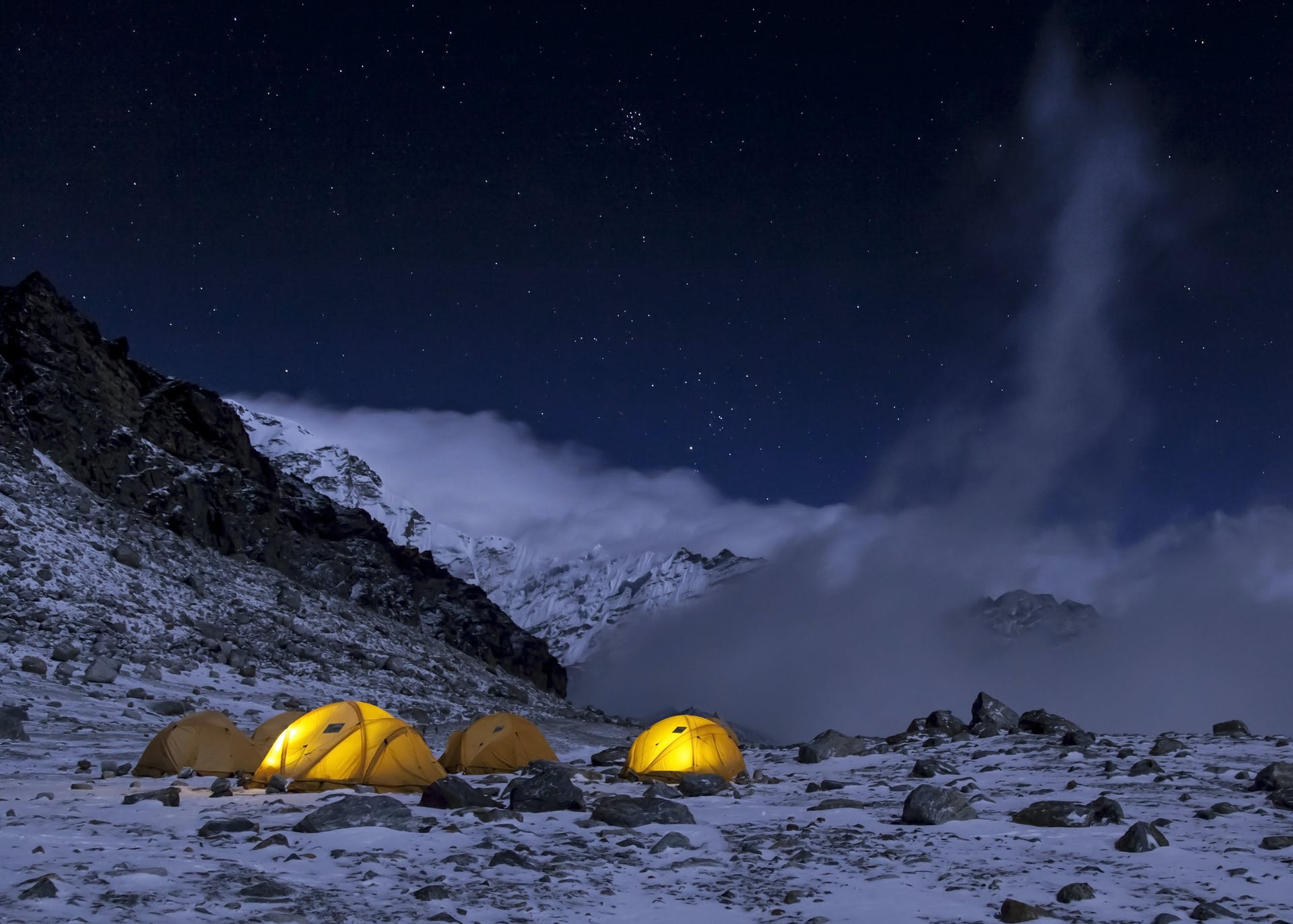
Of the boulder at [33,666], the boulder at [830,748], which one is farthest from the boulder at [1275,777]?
the boulder at [33,666]

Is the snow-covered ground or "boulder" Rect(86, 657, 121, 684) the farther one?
"boulder" Rect(86, 657, 121, 684)

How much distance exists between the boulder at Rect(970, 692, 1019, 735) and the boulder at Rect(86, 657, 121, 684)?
90.7ft

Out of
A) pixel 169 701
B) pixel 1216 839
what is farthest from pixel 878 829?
pixel 169 701

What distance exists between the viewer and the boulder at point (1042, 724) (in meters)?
26.2

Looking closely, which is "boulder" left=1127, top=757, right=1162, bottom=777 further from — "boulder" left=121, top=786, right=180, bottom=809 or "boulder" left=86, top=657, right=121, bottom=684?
"boulder" left=86, top=657, right=121, bottom=684

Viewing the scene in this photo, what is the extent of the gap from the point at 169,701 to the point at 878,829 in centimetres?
2289

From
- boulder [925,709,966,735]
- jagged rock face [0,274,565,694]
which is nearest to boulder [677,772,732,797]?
boulder [925,709,966,735]

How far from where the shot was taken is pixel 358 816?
1207 cm

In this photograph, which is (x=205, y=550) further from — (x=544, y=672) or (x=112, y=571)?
(x=544, y=672)

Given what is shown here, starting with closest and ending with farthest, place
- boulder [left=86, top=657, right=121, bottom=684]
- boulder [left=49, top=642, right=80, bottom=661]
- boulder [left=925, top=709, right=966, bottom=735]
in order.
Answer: boulder [left=86, top=657, right=121, bottom=684]
boulder [left=49, top=642, right=80, bottom=661]
boulder [left=925, top=709, right=966, bottom=735]

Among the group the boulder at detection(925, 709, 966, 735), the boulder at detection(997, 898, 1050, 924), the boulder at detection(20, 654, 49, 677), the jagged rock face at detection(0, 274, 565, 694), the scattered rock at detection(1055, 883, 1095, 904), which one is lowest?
the boulder at detection(997, 898, 1050, 924)

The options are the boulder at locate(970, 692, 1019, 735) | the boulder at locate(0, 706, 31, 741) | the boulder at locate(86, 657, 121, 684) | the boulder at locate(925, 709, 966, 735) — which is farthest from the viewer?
the boulder at locate(925, 709, 966, 735)

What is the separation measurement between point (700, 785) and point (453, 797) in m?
5.68

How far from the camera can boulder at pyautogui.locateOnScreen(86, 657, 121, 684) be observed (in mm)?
27062
